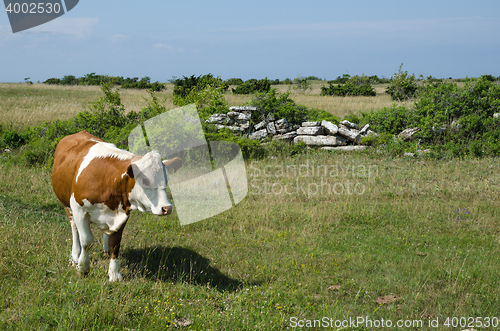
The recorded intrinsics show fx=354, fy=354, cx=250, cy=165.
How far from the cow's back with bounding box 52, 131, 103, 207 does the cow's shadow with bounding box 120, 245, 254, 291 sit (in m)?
1.54

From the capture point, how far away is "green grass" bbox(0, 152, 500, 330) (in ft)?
14.8

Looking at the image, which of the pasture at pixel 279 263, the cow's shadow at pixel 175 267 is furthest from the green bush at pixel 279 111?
the cow's shadow at pixel 175 267

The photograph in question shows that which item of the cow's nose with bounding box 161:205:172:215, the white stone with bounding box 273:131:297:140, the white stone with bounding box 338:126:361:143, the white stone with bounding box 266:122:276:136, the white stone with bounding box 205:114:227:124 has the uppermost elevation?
the white stone with bounding box 205:114:227:124

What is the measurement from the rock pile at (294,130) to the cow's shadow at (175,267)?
10.4 m

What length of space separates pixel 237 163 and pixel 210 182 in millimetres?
2814

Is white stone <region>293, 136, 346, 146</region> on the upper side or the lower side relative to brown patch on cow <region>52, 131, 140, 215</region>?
lower

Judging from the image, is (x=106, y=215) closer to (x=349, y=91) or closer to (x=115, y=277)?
(x=115, y=277)

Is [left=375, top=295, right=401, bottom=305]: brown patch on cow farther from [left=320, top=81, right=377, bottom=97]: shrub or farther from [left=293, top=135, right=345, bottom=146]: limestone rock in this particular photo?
[left=320, top=81, right=377, bottom=97]: shrub

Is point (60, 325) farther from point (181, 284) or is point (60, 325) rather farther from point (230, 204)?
point (230, 204)

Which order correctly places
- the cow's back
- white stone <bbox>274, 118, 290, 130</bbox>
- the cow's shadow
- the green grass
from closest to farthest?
the green grass
the cow's back
the cow's shadow
white stone <bbox>274, 118, 290, 130</bbox>

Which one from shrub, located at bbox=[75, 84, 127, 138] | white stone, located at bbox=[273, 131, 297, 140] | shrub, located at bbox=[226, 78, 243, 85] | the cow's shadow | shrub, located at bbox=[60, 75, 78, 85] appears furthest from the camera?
shrub, located at bbox=[226, 78, 243, 85]

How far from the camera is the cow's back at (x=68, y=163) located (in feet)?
17.4

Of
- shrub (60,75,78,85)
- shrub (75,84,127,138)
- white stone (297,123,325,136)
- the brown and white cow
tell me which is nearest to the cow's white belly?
the brown and white cow

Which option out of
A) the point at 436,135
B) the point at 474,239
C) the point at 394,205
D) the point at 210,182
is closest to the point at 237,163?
the point at 210,182
